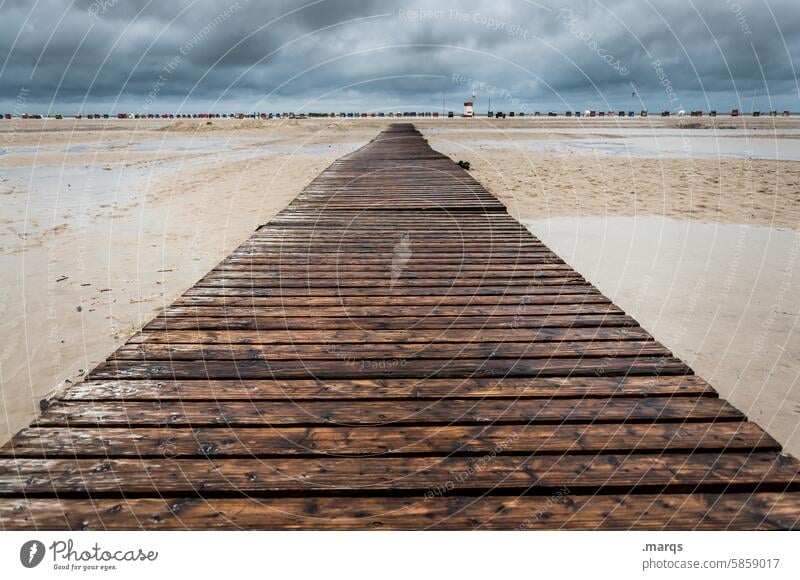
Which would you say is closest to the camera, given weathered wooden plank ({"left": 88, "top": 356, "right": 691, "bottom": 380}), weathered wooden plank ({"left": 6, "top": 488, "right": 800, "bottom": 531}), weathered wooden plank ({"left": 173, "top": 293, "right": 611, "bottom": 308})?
weathered wooden plank ({"left": 6, "top": 488, "right": 800, "bottom": 531})

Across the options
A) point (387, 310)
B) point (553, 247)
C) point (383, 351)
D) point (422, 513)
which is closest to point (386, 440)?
point (422, 513)

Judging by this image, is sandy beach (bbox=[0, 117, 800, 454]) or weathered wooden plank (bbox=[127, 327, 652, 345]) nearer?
weathered wooden plank (bbox=[127, 327, 652, 345])

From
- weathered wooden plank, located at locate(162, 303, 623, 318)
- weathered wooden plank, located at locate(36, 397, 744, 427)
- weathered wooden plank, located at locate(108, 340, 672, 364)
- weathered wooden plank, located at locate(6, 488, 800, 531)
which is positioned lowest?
weathered wooden plank, located at locate(6, 488, 800, 531)

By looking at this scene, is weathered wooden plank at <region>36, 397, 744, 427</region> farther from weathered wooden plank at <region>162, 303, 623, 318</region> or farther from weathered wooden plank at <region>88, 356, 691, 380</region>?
weathered wooden plank at <region>162, 303, 623, 318</region>

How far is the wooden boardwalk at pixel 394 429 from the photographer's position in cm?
175

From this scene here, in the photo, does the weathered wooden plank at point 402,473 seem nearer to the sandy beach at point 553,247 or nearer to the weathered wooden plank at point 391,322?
the weathered wooden plank at point 391,322

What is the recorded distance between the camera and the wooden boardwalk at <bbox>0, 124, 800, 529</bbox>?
5.75 feet

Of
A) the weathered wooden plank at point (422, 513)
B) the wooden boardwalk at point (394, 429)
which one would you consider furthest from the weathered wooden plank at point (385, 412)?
the weathered wooden plank at point (422, 513)

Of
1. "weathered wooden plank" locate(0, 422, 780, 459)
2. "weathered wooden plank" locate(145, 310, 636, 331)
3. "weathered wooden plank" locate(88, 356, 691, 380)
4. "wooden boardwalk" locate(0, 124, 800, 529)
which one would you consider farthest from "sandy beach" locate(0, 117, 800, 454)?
"weathered wooden plank" locate(0, 422, 780, 459)

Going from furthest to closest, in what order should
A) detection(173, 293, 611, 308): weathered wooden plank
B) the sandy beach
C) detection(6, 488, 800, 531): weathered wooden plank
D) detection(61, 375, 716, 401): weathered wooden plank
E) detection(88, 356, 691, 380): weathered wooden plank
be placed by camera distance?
the sandy beach
detection(173, 293, 611, 308): weathered wooden plank
detection(88, 356, 691, 380): weathered wooden plank
detection(61, 375, 716, 401): weathered wooden plank
detection(6, 488, 800, 531): weathered wooden plank

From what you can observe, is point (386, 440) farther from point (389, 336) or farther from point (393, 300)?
point (393, 300)

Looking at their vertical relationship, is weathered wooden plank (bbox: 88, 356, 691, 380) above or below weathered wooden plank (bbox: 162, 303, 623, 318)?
below
